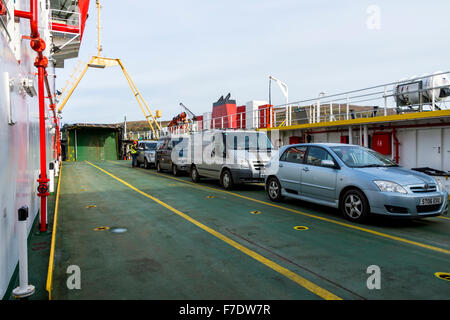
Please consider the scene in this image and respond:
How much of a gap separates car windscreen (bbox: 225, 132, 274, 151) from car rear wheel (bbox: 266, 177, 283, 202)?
8.19ft

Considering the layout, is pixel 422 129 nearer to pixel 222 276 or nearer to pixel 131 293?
pixel 222 276

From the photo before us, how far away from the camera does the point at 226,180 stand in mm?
11094

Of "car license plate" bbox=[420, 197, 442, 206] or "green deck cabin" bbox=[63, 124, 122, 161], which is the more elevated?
"green deck cabin" bbox=[63, 124, 122, 161]

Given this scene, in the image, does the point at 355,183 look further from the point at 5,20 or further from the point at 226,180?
the point at 5,20

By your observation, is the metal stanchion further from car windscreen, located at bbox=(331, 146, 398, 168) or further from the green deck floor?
car windscreen, located at bbox=(331, 146, 398, 168)

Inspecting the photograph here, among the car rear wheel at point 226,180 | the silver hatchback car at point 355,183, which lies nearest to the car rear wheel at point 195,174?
the car rear wheel at point 226,180

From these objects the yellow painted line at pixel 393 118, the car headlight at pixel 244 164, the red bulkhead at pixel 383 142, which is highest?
the yellow painted line at pixel 393 118

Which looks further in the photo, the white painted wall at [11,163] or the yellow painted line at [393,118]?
the yellow painted line at [393,118]

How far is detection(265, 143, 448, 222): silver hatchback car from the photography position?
5871 millimetres

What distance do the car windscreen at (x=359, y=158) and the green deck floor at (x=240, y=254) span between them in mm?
1187

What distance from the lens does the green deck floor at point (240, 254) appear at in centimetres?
346

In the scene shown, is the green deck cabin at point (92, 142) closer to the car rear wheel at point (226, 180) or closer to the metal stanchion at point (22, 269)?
the car rear wheel at point (226, 180)

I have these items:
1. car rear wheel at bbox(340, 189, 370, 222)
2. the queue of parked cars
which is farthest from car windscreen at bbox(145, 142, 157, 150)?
car rear wheel at bbox(340, 189, 370, 222)

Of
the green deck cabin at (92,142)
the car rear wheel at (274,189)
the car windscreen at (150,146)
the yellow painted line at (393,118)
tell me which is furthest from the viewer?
the green deck cabin at (92,142)
